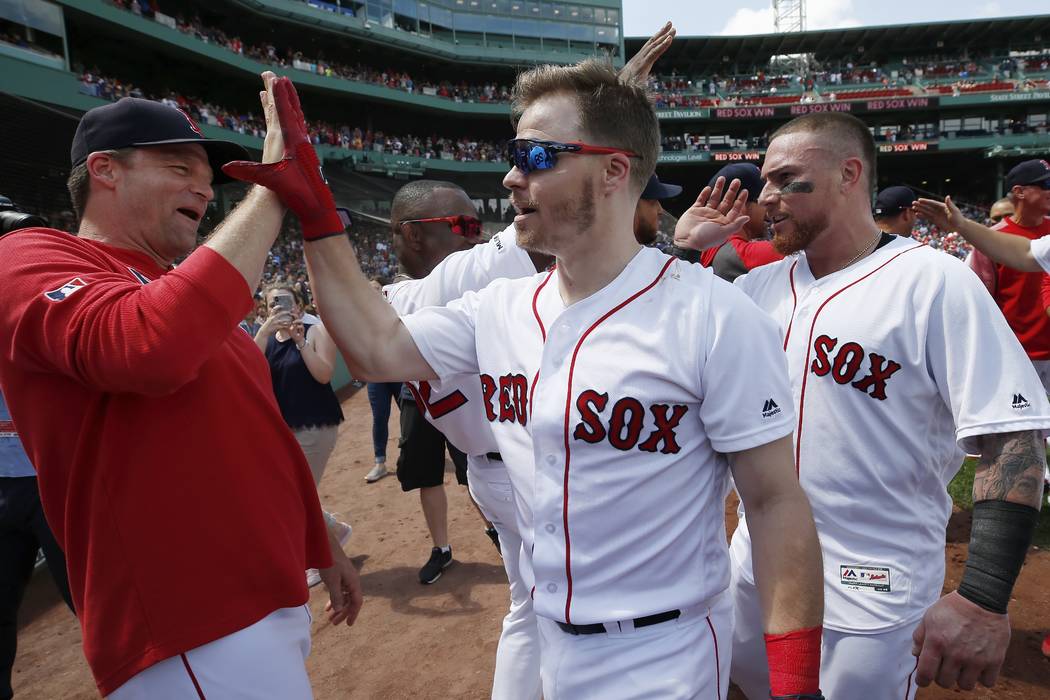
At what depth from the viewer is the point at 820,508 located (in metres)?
2.15

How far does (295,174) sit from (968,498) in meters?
5.89

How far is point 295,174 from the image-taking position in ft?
5.36

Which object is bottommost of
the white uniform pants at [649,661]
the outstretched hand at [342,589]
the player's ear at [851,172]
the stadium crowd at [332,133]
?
the outstretched hand at [342,589]

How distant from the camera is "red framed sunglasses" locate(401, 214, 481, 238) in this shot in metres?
3.24

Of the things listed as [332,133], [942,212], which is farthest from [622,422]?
[332,133]

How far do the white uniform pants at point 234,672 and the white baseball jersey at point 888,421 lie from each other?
166 centimetres

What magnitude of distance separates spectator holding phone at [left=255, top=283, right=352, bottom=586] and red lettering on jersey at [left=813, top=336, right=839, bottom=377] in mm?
3605

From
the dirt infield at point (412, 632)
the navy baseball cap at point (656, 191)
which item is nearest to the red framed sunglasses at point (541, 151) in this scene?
the navy baseball cap at point (656, 191)

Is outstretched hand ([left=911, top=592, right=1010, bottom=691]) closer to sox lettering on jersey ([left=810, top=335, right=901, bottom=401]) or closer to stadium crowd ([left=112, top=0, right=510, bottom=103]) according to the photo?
sox lettering on jersey ([left=810, top=335, right=901, bottom=401])

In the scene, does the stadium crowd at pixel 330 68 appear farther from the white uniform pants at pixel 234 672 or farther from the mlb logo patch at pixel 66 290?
the white uniform pants at pixel 234 672

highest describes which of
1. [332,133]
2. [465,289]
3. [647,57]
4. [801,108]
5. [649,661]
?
[801,108]

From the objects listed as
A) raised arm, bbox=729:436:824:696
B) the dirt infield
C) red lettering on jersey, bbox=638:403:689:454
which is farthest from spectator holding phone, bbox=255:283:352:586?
raised arm, bbox=729:436:824:696

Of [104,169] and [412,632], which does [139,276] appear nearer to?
[104,169]

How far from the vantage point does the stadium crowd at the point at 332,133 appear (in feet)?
66.2
